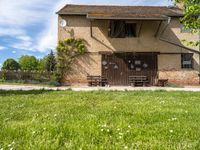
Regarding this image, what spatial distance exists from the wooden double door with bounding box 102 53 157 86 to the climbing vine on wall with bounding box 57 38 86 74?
7.17ft

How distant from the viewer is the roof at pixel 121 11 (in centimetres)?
2219

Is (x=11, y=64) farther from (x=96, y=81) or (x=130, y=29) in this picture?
(x=96, y=81)

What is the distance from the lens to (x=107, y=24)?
24.0m

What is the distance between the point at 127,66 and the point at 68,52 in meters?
5.13

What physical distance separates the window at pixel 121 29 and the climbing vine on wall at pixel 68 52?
2.76 metres

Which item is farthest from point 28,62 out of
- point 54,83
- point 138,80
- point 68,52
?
point 138,80

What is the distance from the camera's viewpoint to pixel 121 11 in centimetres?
2477

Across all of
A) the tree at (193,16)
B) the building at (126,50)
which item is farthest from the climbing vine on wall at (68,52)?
the tree at (193,16)

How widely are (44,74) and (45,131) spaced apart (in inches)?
844

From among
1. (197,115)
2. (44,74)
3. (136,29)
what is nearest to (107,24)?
(136,29)

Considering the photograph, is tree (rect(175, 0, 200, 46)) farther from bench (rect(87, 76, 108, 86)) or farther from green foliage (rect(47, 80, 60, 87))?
green foliage (rect(47, 80, 60, 87))

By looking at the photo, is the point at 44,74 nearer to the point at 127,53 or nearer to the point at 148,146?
the point at 127,53

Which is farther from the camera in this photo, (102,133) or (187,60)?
(187,60)

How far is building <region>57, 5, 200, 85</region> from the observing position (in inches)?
939
